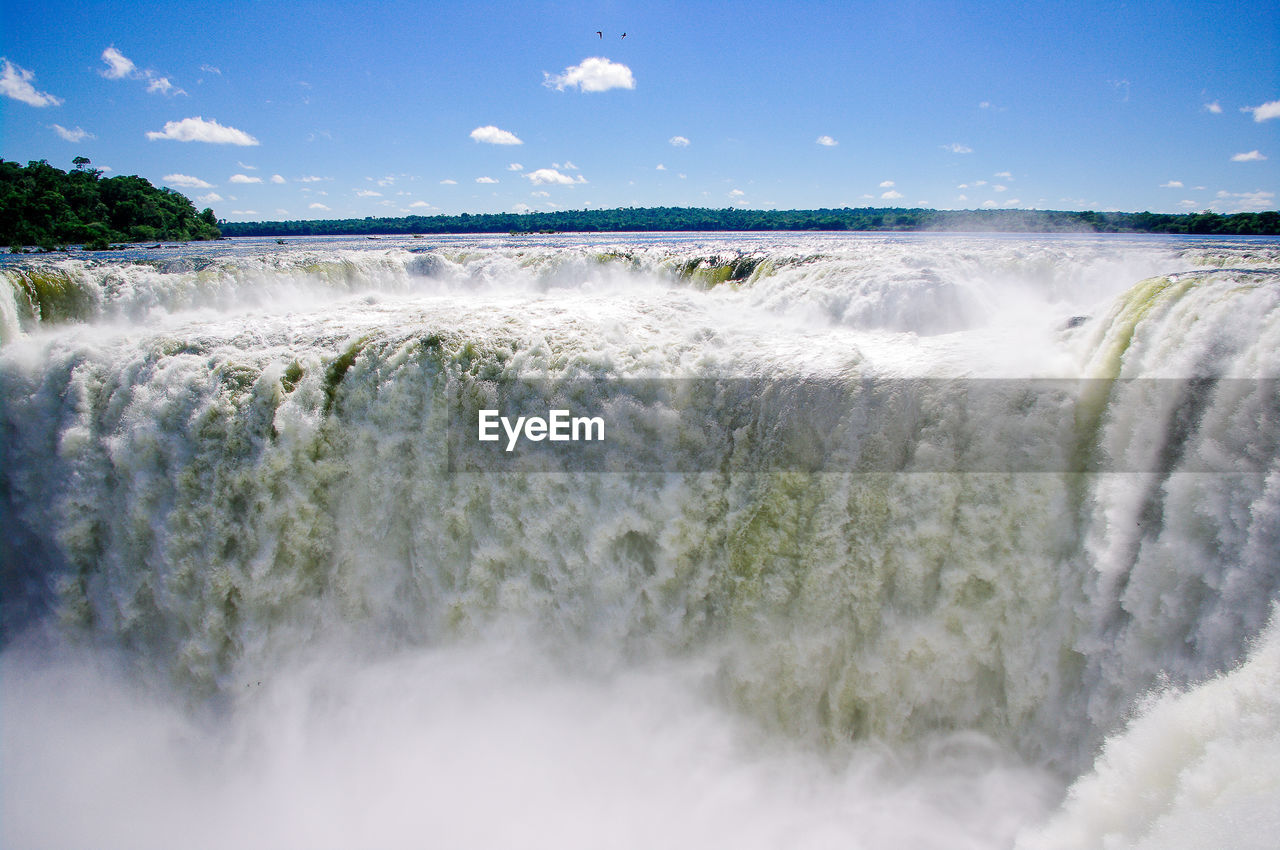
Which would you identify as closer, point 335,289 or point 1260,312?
point 1260,312

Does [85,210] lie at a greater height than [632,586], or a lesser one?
greater

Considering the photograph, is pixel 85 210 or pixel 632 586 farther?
pixel 85 210

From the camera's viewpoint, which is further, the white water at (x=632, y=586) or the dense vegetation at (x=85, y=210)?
the dense vegetation at (x=85, y=210)

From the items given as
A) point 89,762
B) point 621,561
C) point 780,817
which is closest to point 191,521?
point 89,762

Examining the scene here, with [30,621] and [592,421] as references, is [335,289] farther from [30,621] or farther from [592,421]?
[592,421]
